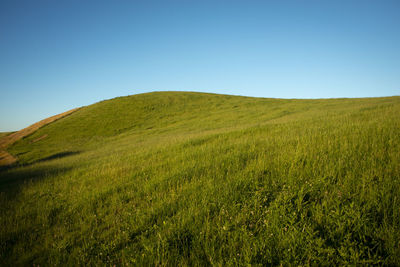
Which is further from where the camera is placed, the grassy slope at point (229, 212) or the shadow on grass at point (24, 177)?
the shadow on grass at point (24, 177)

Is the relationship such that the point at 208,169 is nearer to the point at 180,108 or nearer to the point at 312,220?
the point at 312,220

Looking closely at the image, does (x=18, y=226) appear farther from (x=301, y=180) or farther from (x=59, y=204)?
(x=301, y=180)

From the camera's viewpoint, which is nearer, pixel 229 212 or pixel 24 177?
pixel 229 212

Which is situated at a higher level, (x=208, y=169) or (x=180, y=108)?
(x=180, y=108)

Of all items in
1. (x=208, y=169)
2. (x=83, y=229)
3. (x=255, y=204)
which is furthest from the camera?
(x=208, y=169)

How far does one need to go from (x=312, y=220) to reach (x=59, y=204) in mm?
4665

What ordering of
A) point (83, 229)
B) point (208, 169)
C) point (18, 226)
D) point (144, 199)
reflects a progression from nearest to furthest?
1. point (83, 229)
2. point (18, 226)
3. point (144, 199)
4. point (208, 169)

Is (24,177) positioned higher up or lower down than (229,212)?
lower down

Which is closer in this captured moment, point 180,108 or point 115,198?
point 115,198

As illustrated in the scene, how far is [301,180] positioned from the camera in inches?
125

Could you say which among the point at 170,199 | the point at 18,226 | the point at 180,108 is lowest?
the point at 18,226

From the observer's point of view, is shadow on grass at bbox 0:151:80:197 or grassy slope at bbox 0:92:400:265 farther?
shadow on grass at bbox 0:151:80:197

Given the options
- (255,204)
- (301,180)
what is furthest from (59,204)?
(301,180)

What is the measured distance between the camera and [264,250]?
1.97 metres
